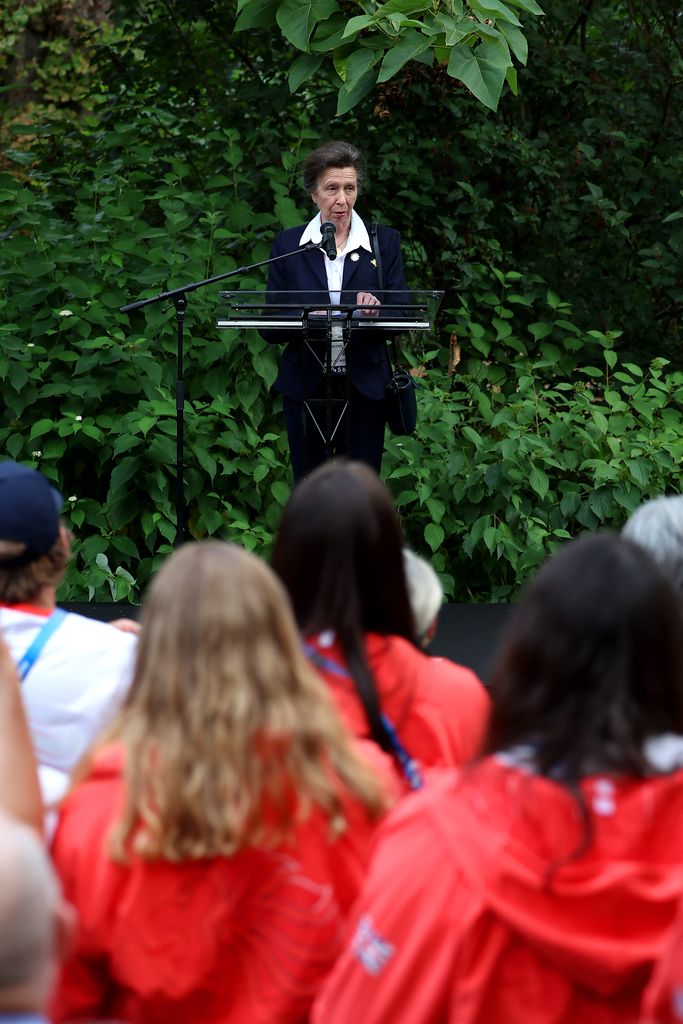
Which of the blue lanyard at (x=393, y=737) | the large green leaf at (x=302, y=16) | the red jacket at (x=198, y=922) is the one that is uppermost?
the large green leaf at (x=302, y=16)

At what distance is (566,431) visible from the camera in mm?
5875

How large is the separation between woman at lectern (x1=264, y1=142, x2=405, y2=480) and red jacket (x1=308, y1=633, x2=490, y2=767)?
235cm

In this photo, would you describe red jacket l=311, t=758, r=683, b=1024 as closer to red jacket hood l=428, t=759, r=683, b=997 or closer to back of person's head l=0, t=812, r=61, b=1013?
red jacket hood l=428, t=759, r=683, b=997

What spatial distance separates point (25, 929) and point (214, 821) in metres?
0.46

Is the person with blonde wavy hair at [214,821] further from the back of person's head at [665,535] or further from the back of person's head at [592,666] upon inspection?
the back of person's head at [665,535]

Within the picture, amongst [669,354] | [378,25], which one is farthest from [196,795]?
[669,354]

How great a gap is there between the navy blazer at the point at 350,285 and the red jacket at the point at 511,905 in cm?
302

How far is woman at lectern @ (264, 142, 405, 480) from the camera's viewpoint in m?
4.38

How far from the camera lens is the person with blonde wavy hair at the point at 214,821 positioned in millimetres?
1526

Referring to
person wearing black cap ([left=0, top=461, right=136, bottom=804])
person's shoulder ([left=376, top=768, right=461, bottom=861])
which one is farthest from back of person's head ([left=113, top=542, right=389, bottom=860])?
person wearing black cap ([left=0, top=461, right=136, bottom=804])

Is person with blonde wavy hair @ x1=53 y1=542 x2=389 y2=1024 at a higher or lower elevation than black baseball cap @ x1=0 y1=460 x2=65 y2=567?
lower

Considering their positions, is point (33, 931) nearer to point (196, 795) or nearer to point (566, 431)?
point (196, 795)

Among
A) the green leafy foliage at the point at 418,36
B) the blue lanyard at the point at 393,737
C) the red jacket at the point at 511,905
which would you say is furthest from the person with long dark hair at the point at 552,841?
the green leafy foliage at the point at 418,36

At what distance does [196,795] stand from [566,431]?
15.0 ft
